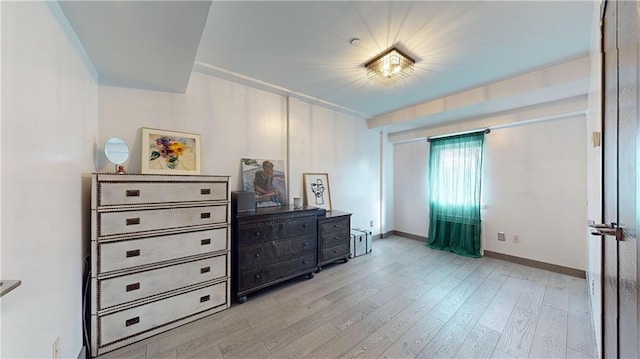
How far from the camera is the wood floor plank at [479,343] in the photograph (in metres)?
1.64

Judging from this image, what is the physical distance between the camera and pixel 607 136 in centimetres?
114

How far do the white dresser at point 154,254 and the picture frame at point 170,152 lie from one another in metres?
0.46

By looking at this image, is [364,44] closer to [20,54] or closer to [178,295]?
[20,54]

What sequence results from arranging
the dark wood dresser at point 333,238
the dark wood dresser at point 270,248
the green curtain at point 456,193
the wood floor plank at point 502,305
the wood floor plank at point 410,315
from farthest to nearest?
the green curtain at point 456,193 < the dark wood dresser at point 333,238 < the dark wood dresser at point 270,248 < the wood floor plank at point 502,305 < the wood floor plank at point 410,315

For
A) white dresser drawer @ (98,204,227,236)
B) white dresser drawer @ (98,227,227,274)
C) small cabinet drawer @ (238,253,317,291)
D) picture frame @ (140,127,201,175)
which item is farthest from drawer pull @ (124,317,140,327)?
picture frame @ (140,127,201,175)

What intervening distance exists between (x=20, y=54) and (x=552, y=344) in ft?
11.7

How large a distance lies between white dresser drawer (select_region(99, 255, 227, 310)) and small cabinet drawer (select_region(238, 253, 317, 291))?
244mm

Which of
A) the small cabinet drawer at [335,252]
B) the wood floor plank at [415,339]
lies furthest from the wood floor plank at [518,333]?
the small cabinet drawer at [335,252]

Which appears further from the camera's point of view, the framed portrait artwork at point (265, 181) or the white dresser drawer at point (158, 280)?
the framed portrait artwork at point (265, 181)

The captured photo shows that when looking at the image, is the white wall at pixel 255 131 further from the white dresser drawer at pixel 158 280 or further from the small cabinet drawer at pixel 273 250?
the white dresser drawer at pixel 158 280

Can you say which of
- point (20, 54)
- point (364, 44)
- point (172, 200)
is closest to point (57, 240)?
point (172, 200)

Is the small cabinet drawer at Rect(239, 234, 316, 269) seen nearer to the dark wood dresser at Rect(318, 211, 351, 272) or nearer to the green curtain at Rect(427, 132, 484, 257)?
the dark wood dresser at Rect(318, 211, 351, 272)

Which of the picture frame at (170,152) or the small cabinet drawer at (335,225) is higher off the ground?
the picture frame at (170,152)

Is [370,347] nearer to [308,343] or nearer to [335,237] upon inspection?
[308,343]
